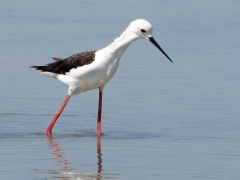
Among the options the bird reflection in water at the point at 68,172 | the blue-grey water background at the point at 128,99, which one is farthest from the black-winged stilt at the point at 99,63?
the bird reflection in water at the point at 68,172

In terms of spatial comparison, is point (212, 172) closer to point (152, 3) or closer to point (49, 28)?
point (49, 28)

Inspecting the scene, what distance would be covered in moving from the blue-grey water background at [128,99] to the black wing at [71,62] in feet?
2.81

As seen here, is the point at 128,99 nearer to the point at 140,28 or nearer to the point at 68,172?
the point at 140,28

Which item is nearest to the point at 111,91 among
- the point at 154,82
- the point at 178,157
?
the point at 154,82

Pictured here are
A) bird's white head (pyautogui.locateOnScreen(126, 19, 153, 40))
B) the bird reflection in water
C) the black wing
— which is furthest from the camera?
the black wing

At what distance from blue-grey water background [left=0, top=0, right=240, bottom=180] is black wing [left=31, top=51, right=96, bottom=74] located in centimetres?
86

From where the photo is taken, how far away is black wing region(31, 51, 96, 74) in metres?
12.0

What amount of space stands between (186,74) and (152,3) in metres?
7.71

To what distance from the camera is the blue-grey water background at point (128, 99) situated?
33.4ft

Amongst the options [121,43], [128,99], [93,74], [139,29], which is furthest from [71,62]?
[128,99]

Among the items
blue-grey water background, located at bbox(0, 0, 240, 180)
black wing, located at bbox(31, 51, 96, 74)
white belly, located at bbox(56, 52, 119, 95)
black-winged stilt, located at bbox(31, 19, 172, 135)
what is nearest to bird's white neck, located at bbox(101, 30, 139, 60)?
black-winged stilt, located at bbox(31, 19, 172, 135)

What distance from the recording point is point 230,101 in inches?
545

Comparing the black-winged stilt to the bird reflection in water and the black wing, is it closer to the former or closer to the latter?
the black wing

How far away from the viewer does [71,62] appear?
1224cm
